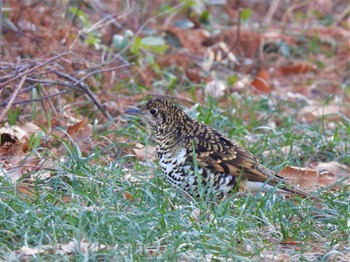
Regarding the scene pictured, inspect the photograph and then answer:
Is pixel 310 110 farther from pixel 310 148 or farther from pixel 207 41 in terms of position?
pixel 207 41

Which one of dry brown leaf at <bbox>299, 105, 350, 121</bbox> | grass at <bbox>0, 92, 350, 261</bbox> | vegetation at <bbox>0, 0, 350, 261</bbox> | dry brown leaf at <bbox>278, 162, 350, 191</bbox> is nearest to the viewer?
grass at <bbox>0, 92, 350, 261</bbox>

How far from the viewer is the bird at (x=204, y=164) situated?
571 cm

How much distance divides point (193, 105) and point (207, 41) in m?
3.33

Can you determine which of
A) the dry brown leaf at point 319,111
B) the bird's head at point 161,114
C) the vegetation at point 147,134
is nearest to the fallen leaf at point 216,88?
the vegetation at point 147,134

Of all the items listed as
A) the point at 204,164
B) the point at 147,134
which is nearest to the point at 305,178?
the point at 204,164

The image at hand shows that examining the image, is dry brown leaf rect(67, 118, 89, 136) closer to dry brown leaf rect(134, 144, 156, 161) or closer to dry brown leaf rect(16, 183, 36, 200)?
dry brown leaf rect(134, 144, 156, 161)

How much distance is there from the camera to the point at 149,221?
195 inches

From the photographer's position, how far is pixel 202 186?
18.7 ft

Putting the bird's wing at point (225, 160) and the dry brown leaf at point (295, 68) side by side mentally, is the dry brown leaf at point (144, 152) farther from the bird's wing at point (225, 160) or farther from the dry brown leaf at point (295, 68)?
the dry brown leaf at point (295, 68)

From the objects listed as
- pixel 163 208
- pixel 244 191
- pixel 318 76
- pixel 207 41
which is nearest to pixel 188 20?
pixel 207 41

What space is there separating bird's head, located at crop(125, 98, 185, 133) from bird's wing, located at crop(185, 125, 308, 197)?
213 millimetres

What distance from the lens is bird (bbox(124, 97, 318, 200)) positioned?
5.71 metres

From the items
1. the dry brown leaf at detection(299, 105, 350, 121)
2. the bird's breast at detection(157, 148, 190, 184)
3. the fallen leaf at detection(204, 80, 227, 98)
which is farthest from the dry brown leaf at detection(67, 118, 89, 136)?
the dry brown leaf at detection(299, 105, 350, 121)

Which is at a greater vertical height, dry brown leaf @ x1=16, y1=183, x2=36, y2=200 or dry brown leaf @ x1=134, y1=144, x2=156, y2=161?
dry brown leaf @ x1=16, y1=183, x2=36, y2=200
